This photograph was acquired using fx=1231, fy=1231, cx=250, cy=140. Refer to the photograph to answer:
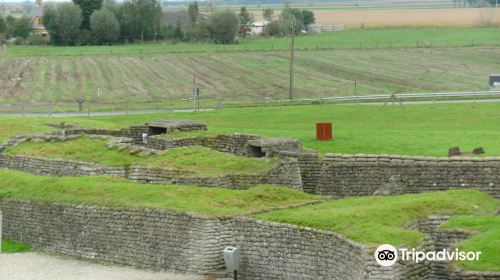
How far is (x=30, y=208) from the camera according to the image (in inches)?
1286

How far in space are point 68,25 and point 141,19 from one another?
797cm

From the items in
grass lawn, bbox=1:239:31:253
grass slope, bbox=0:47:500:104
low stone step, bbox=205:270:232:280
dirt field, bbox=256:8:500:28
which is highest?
low stone step, bbox=205:270:232:280

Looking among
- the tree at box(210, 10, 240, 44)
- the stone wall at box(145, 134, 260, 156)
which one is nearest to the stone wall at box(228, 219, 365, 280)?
the stone wall at box(145, 134, 260, 156)

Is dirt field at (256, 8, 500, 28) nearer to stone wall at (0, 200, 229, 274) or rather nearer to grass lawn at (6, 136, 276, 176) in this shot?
grass lawn at (6, 136, 276, 176)

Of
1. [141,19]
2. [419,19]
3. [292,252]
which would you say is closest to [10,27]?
[141,19]

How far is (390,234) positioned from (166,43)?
95.5 meters

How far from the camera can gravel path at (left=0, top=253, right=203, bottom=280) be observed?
2783 cm

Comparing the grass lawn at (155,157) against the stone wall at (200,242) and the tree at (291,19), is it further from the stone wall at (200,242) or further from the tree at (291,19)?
the tree at (291,19)

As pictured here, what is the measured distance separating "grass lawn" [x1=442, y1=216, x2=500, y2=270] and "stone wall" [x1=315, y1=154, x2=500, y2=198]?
3367 millimetres

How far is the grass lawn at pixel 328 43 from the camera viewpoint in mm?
102125

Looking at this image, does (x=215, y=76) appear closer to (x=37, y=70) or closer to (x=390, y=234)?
(x=37, y=70)

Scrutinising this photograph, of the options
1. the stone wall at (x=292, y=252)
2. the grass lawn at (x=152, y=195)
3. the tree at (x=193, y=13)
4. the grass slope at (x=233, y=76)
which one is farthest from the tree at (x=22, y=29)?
the stone wall at (x=292, y=252)

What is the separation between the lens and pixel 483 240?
23.9 metres

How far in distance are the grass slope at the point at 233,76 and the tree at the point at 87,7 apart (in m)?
24.6
